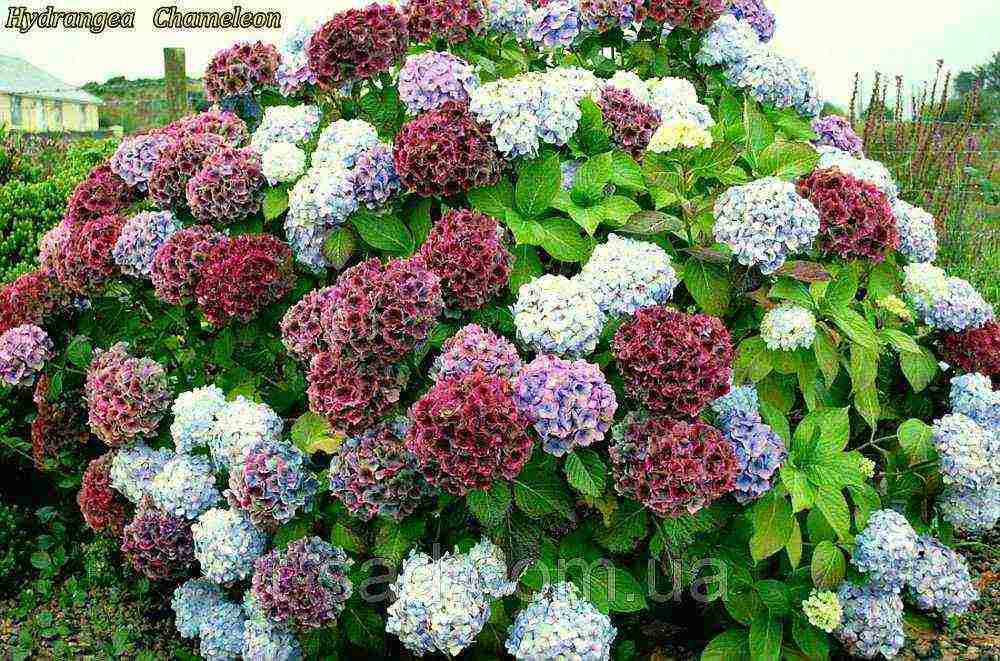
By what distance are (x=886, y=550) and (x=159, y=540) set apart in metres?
2.68

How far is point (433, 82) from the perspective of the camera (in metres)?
3.62

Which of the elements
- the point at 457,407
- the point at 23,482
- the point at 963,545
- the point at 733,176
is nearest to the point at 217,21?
the point at 23,482

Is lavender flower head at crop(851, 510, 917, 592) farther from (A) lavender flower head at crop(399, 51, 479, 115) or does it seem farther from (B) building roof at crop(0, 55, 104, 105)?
(B) building roof at crop(0, 55, 104, 105)

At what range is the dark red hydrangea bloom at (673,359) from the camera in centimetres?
294

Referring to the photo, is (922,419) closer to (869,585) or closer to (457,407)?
(869,585)

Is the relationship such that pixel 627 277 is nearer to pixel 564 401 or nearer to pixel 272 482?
pixel 564 401

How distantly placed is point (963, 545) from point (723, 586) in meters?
2.07

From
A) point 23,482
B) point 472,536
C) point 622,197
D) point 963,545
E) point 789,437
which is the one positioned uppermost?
point 622,197

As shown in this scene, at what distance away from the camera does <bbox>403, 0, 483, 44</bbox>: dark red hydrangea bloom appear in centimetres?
A: 399

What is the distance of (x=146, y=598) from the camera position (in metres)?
4.38

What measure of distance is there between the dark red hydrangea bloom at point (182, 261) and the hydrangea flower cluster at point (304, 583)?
1.05m

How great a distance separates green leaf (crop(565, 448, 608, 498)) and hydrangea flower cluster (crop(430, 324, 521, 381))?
1.13 feet

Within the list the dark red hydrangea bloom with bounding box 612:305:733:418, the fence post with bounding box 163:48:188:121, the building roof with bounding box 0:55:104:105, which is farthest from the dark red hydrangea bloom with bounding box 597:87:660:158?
the building roof with bounding box 0:55:104:105

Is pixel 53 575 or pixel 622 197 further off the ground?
pixel 622 197
